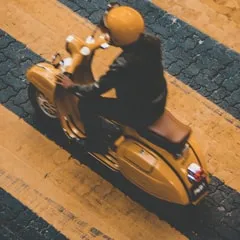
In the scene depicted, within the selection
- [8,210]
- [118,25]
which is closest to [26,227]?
[8,210]

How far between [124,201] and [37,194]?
76 centimetres

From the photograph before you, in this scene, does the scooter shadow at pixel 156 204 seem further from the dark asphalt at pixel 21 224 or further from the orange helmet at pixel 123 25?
the orange helmet at pixel 123 25

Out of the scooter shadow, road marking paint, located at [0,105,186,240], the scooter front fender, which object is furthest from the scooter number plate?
the scooter front fender

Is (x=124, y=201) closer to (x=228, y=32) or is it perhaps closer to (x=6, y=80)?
(x=6, y=80)

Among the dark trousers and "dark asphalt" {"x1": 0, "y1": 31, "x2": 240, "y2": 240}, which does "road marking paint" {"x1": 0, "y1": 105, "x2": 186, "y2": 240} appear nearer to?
"dark asphalt" {"x1": 0, "y1": 31, "x2": 240, "y2": 240}

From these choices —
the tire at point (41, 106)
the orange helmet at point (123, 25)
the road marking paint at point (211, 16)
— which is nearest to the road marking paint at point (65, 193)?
the tire at point (41, 106)

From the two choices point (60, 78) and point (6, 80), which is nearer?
point (60, 78)

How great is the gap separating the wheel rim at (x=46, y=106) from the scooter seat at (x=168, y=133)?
1065 mm

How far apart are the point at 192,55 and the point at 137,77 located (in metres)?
2.13

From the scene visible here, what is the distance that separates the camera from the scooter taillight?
507 centimetres

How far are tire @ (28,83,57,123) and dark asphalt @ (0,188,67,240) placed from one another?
2.63 feet

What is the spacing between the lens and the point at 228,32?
6.93 metres

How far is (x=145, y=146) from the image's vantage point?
5145 mm

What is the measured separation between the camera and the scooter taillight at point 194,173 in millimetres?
5074
